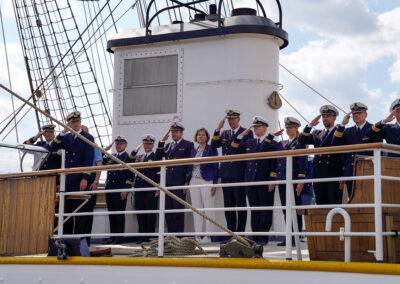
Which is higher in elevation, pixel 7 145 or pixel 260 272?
pixel 7 145

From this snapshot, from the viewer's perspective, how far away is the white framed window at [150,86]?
33.6 ft

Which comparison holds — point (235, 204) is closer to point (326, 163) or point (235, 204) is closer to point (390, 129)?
point (326, 163)

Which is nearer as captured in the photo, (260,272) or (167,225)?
(260,272)

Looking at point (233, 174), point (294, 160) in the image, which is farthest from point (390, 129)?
point (233, 174)

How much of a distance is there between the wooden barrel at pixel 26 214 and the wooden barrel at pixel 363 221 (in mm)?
2919

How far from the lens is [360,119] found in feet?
25.5

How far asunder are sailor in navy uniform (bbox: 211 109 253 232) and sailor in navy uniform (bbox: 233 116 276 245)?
0.30ft

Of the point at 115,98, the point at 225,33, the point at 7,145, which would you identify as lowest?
the point at 7,145

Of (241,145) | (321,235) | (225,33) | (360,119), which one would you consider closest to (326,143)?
(360,119)

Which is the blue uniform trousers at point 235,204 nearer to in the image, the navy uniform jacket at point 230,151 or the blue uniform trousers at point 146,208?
the navy uniform jacket at point 230,151

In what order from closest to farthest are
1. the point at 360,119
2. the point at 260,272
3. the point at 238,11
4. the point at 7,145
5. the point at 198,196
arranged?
the point at 260,272
the point at 360,119
the point at 7,145
the point at 198,196
the point at 238,11

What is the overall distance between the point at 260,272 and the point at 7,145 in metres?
3.96

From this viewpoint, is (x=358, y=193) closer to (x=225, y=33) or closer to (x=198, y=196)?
(x=198, y=196)

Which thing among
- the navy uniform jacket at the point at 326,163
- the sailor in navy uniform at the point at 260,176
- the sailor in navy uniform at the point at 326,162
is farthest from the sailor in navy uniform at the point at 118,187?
the navy uniform jacket at the point at 326,163
